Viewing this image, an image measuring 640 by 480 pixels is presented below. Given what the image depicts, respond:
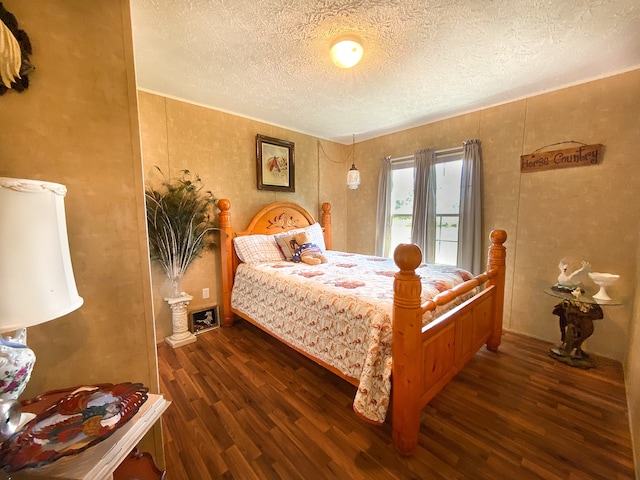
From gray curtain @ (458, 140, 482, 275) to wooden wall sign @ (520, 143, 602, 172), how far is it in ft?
1.37

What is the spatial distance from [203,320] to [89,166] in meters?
2.26

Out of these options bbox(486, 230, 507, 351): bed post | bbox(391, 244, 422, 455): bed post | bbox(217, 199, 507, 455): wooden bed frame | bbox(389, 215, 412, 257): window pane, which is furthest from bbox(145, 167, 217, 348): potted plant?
bbox(486, 230, 507, 351): bed post

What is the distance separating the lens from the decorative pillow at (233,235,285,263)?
113 inches

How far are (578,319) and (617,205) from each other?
1.04 meters

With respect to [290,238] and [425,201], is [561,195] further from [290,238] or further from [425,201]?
[290,238]

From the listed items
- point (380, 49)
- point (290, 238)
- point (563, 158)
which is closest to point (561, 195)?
point (563, 158)

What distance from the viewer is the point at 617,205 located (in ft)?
7.18

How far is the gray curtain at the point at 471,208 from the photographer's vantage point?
2879 millimetres

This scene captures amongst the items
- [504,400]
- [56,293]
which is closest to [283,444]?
[56,293]

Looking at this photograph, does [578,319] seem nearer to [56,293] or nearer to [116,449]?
[116,449]

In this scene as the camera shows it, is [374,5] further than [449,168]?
No

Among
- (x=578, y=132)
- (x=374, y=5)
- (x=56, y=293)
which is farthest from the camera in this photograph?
(x=578, y=132)

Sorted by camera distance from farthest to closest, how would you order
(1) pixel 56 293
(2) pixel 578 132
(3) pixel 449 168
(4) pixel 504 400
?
(3) pixel 449 168
(2) pixel 578 132
(4) pixel 504 400
(1) pixel 56 293

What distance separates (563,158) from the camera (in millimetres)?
2406
